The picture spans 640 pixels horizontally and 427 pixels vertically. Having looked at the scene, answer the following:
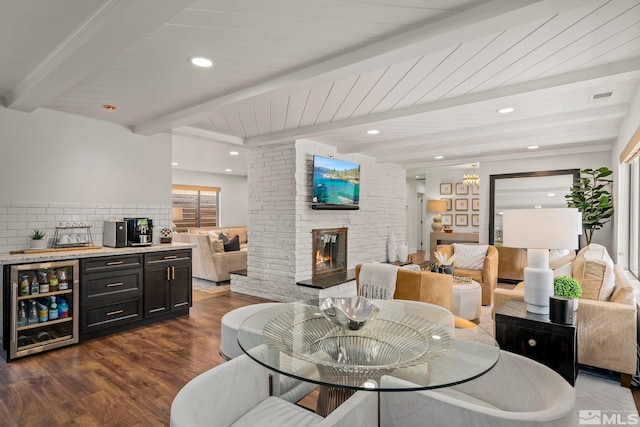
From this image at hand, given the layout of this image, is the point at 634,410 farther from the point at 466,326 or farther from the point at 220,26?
the point at 220,26

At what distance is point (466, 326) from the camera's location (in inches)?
81.6

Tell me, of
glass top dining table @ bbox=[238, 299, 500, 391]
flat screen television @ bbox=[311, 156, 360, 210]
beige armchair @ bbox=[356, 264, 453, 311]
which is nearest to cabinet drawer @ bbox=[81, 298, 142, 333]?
glass top dining table @ bbox=[238, 299, 500, 391]

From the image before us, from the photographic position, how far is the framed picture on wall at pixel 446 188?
9.90 metres

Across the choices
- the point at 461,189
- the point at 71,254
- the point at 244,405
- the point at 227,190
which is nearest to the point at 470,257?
the point at 461,189

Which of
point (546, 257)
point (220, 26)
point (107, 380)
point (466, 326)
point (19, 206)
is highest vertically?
point (220, 26)

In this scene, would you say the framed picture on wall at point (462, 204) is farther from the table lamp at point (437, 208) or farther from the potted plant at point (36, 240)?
the potted plant at point (36, 240)

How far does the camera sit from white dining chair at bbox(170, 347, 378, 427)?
46.4 inches

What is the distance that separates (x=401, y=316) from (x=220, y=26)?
6.54 feet

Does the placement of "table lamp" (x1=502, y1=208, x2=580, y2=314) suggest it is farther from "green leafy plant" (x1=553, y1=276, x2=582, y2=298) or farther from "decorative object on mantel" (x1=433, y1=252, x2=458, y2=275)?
"decorative object on mantel" (x1=433, y1=252, x2=458, y2=275)

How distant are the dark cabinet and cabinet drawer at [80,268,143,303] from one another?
11cm

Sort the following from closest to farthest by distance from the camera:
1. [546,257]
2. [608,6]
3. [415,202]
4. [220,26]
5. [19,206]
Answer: [608,6] < [220,26] < [546,257] < [19,206] < [415,202]

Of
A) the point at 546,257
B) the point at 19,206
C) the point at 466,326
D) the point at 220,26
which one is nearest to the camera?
the point at 220,26

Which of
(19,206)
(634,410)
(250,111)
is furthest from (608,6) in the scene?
(19,206)

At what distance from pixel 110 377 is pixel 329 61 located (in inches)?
112
